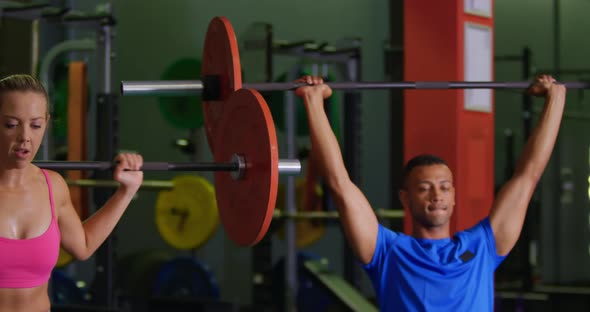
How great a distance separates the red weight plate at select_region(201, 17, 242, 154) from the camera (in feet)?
7.83

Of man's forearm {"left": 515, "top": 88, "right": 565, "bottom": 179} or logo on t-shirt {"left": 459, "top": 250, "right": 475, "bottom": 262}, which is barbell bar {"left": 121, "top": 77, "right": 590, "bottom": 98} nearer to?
man's forearm {"left": 515, "top": 88, "right": 565, "bottom": 179}

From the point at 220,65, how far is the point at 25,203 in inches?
30.0

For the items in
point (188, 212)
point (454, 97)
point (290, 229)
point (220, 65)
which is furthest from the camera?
point (188, 212)

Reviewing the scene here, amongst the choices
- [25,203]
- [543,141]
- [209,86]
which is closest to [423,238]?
[543,141]

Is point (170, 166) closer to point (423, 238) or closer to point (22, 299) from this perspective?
point (22, 299)

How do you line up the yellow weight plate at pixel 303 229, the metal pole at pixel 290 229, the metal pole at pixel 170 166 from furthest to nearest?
the yellow weight plate at pixel 303 229 < the metal pole at pixel 290 229 < the metal pole at pixel 170 166

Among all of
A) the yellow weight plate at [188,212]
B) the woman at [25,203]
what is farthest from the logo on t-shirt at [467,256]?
the yellow weight plate at [188,212]

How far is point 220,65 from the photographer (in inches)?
99.0

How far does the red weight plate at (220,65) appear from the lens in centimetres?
A: 239

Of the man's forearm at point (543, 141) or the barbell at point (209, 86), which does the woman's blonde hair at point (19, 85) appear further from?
the man's forearm at point (543, 141)

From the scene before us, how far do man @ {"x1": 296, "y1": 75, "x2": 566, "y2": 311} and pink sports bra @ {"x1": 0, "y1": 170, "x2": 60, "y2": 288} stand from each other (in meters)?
0.80

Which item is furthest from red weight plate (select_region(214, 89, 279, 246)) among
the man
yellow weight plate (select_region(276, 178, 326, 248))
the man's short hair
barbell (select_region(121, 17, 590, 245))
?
yellow weight plate (select_region(276, 178, 326, 248))

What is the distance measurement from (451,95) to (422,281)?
206 centimetres

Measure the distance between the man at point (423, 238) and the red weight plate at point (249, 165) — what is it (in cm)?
22
